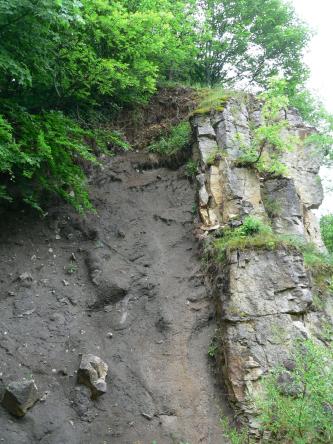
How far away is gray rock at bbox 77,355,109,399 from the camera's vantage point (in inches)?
268

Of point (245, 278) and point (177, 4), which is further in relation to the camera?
point (177, 4)

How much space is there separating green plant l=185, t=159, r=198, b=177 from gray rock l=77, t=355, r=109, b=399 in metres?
5.48

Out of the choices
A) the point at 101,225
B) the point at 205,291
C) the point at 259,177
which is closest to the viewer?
the point at 205,291

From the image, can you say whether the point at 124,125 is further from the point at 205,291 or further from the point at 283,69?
the point at 283,69

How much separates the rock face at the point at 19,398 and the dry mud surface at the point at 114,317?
0.12m

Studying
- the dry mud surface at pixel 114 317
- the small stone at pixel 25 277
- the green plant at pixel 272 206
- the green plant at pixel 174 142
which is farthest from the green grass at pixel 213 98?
the small stone at pixel 25 277

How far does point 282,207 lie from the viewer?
1023 centimetres

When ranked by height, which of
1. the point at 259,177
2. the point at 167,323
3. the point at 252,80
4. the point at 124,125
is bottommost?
the point at 167,323

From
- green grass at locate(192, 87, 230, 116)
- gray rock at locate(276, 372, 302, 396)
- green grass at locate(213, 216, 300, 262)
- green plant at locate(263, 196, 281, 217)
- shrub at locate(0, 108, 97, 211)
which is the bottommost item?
gray rock at locate(276, 372, 302, 396)

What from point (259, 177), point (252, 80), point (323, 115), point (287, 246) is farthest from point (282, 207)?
point (252, 80)

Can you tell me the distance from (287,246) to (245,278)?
120 cm

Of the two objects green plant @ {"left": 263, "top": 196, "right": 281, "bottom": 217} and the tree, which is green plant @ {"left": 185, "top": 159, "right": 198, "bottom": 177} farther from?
the tree

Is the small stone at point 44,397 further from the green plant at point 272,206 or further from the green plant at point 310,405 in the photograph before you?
the green plant at point 272,206

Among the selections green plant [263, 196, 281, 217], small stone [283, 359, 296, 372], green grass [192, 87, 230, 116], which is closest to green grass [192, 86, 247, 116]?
green grass [192, 87, 230, 116]
